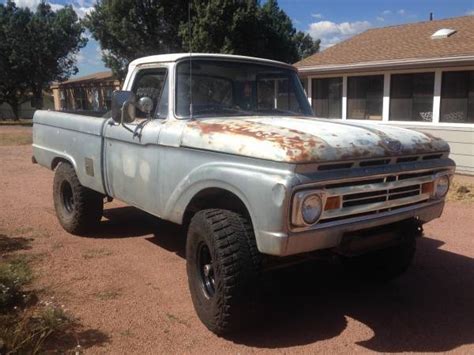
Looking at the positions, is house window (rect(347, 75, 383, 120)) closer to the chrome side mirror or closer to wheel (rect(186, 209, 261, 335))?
the chrome side mirror

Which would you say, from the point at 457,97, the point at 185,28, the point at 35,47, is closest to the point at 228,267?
the point at 457,97

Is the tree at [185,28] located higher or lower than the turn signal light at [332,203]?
higher

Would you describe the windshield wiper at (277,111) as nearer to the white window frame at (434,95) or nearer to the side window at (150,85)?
the side window at (150,85)

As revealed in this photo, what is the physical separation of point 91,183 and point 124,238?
2.94ft

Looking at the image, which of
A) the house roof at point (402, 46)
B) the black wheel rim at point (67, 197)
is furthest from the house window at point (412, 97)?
the black wheel rim at point (67, 197)

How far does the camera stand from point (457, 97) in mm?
11766

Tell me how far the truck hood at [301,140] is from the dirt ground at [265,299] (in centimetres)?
130

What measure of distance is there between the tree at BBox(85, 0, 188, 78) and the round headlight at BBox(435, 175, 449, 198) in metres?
22.1

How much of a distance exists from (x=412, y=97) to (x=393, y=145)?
32.3 feet

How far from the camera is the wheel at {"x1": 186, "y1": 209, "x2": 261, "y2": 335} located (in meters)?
3.40

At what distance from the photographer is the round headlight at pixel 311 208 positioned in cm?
308

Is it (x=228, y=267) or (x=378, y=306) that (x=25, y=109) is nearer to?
(x=378, y=306)

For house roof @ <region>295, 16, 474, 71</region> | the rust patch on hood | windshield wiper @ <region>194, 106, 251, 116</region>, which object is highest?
house roof @ <region>295, 16, 474, 71</region>

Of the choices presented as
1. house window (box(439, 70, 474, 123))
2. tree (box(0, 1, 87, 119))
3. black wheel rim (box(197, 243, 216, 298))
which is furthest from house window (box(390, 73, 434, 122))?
tree (box(0, 1, 87, 119))
